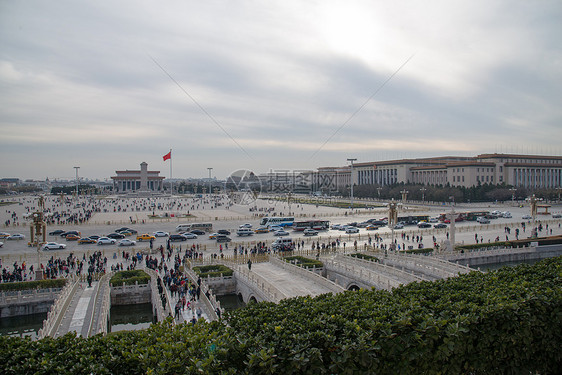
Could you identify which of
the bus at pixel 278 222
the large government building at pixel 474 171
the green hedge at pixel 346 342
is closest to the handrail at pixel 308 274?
the green hedge at pixel 346 342

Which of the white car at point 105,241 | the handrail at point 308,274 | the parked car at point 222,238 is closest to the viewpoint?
the handrail at point 308,274

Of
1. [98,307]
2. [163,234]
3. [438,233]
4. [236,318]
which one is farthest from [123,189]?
[236,318]

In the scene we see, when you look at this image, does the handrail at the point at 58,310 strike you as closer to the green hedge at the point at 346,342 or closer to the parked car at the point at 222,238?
the green hedge at the point at 346,342

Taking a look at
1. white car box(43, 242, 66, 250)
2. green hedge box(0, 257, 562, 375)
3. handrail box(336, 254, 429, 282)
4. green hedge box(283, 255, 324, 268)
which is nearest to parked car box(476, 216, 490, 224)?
handrail box(336, 254, 429, 282)

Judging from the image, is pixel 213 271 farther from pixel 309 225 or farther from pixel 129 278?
pixel 309 225

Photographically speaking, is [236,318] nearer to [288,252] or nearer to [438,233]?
[288,252]

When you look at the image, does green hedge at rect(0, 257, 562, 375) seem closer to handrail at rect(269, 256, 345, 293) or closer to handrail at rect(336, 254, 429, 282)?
handrail at rect(269, 256, 345, 293)
